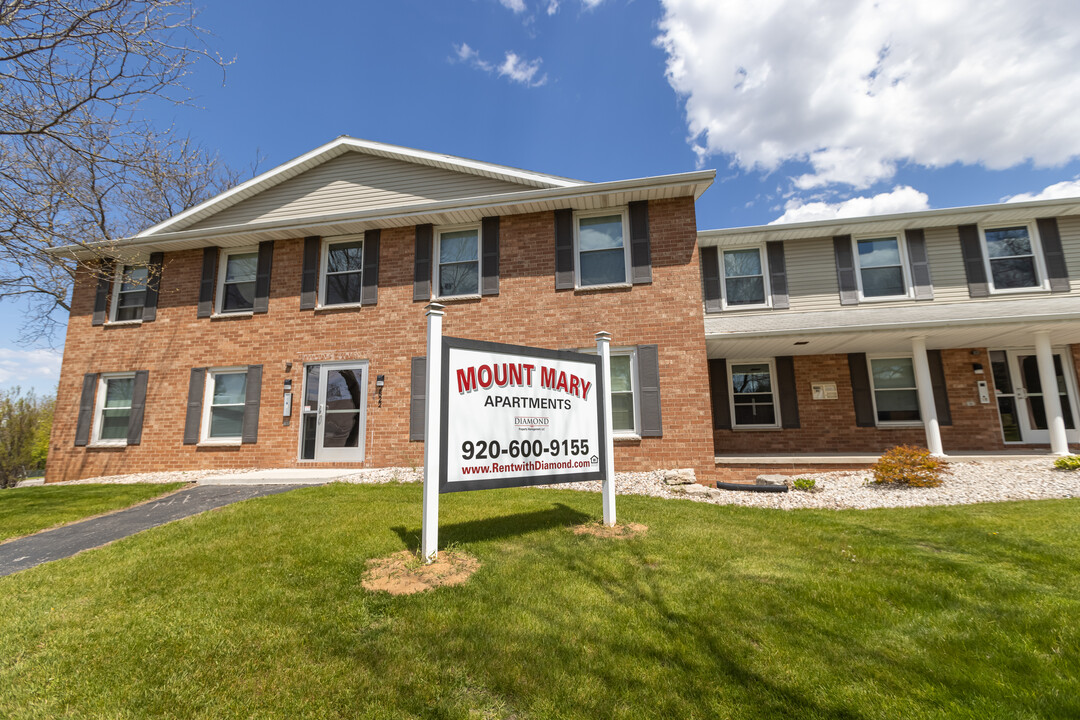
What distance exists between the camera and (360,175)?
11562 millimetres

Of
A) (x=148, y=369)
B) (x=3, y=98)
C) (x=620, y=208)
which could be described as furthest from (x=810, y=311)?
(x=148, y=369)

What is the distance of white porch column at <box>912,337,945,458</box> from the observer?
9.62 metres

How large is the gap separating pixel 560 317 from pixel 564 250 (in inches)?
58.2

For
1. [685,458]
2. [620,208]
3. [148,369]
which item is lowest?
[685,458]

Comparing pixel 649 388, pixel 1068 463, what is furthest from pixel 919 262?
pixel 649 388

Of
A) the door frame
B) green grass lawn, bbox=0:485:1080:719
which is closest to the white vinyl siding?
the door frame

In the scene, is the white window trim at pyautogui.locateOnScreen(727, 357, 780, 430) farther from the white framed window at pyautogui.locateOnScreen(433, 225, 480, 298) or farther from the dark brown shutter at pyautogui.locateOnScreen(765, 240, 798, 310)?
the white framed window at pyautogui.locateOnScreen(433, 225, 480, 298)

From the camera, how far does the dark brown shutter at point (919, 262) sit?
11.3 metres

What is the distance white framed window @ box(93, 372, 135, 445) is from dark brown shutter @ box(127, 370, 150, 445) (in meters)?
0.33

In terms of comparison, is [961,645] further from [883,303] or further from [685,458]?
[883,303]

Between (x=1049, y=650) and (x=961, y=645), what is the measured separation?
44 cm

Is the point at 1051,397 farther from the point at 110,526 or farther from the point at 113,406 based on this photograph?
the point at 113,406

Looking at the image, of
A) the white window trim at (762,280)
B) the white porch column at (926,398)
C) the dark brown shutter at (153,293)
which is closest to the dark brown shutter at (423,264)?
the dark brown shutter at (153,293)

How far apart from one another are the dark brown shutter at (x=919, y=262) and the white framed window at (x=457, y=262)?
1062 centimetres
